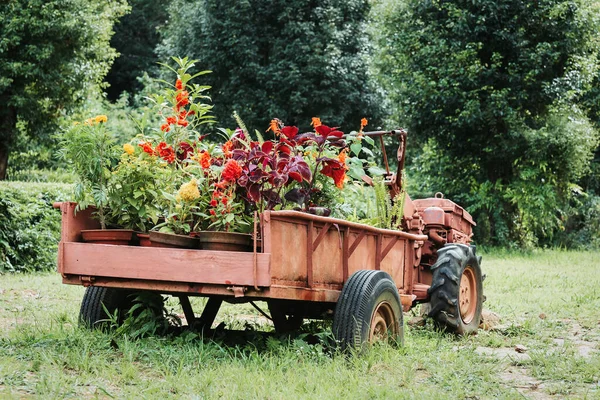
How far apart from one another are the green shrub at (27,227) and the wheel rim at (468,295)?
23.0 ft

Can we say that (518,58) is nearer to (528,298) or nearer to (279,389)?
(528,298)

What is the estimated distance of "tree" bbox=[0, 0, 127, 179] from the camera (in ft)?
53.6

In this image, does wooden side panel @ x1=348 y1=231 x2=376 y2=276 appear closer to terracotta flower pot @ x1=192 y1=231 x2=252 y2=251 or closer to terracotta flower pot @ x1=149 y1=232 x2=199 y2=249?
terracotta flower pot @ x1=192 y1=231 x2=252 y2=251

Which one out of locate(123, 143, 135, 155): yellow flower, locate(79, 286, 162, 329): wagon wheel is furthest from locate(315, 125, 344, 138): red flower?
locate(79, 286, 162, 329): wagon wheel

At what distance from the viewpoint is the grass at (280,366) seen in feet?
14.7

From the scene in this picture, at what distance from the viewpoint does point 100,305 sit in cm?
586

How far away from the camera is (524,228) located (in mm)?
21016

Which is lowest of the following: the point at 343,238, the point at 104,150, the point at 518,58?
the point at 343,238

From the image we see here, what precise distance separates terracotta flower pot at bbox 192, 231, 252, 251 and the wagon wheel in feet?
3.40

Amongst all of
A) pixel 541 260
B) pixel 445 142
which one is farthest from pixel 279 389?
pixel 445 142

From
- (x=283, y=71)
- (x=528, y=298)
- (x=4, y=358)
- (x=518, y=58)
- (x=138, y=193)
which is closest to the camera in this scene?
(x=4, y=358)

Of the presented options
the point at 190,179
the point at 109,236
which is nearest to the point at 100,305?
the point at 109,236

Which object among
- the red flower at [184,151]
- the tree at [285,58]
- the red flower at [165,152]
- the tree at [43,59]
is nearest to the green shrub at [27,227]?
the tree at [43,59]

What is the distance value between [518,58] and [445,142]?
9.49 ft
